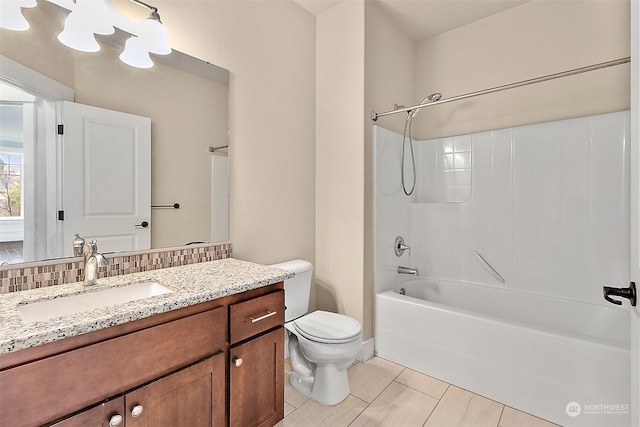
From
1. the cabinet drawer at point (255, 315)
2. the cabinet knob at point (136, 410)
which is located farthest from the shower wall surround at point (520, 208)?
the cabinet knob at point (136, 410)

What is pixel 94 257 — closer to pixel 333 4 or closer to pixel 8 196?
pixel 8 196

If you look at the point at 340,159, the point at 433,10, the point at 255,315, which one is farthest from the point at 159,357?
the point at 433,10

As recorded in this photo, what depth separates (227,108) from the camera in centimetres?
193

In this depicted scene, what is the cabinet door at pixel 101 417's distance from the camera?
905 millimetres

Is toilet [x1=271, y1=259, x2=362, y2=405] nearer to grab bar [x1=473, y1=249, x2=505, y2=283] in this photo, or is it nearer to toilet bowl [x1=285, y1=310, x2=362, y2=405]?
toilet bowl [x1=285, y1=310, x2=362, y2=405]

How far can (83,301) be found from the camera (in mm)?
1237

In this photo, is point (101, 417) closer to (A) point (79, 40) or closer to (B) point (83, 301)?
(B) point (83, 301)

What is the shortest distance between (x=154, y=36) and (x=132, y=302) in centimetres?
130

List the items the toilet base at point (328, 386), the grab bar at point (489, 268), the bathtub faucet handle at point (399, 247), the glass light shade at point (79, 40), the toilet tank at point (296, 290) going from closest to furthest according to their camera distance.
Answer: the glass light shade at point (79, 40), the toilet base at point (328, 386), the toilet tank at point (296, 290), the grab bar at point (489, 268), the bathtub faucet handle at point (399, 247)

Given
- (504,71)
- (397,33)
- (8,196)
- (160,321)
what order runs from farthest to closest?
1. (397,33)
2. (504,71)
3. (8,196)
4. (160,321)

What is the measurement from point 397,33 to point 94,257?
9.10ft

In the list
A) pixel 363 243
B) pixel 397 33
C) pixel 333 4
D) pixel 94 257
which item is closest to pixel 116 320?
pixel 94 257

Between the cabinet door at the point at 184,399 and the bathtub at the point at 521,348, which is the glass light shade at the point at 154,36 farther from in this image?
the bathtub at the point at 521,348

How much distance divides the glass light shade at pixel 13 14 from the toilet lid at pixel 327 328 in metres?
1.89
